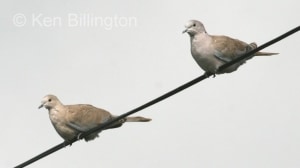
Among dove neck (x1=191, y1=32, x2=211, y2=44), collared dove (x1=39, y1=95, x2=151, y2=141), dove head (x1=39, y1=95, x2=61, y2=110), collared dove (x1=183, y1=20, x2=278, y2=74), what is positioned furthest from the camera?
dove head (x1=39, y1=95, x2=61, y2=110)

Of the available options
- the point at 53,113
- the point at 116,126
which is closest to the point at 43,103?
A: the point at 53,113

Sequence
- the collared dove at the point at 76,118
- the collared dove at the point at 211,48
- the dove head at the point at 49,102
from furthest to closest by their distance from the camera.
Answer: the dove head at the point at 49,102 < the collared dove at the point at 76,118 < the collared dove at the point at 211,48

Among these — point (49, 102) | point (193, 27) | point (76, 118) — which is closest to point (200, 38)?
point (193, 27)

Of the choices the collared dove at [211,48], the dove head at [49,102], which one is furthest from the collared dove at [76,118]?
the collared dove at [211,48]

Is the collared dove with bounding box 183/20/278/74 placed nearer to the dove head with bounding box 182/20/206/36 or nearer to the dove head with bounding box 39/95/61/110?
the dove head with bounding box 182/20/206/36

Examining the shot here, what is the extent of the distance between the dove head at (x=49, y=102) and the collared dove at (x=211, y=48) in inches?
96.3

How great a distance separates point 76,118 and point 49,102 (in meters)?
0.58

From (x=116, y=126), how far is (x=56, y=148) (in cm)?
251

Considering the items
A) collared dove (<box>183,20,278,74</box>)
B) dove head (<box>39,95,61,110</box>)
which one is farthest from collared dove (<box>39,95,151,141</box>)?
collared dove (<box>183,20,278,74</box>)

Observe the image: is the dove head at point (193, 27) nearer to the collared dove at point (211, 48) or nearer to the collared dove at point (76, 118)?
the collared dove at point (211, 48)

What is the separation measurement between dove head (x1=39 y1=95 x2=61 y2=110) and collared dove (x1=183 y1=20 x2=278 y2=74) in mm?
2445

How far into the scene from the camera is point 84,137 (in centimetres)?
1628

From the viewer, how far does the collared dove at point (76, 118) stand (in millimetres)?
16125

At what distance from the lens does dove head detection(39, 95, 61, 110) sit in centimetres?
1652
